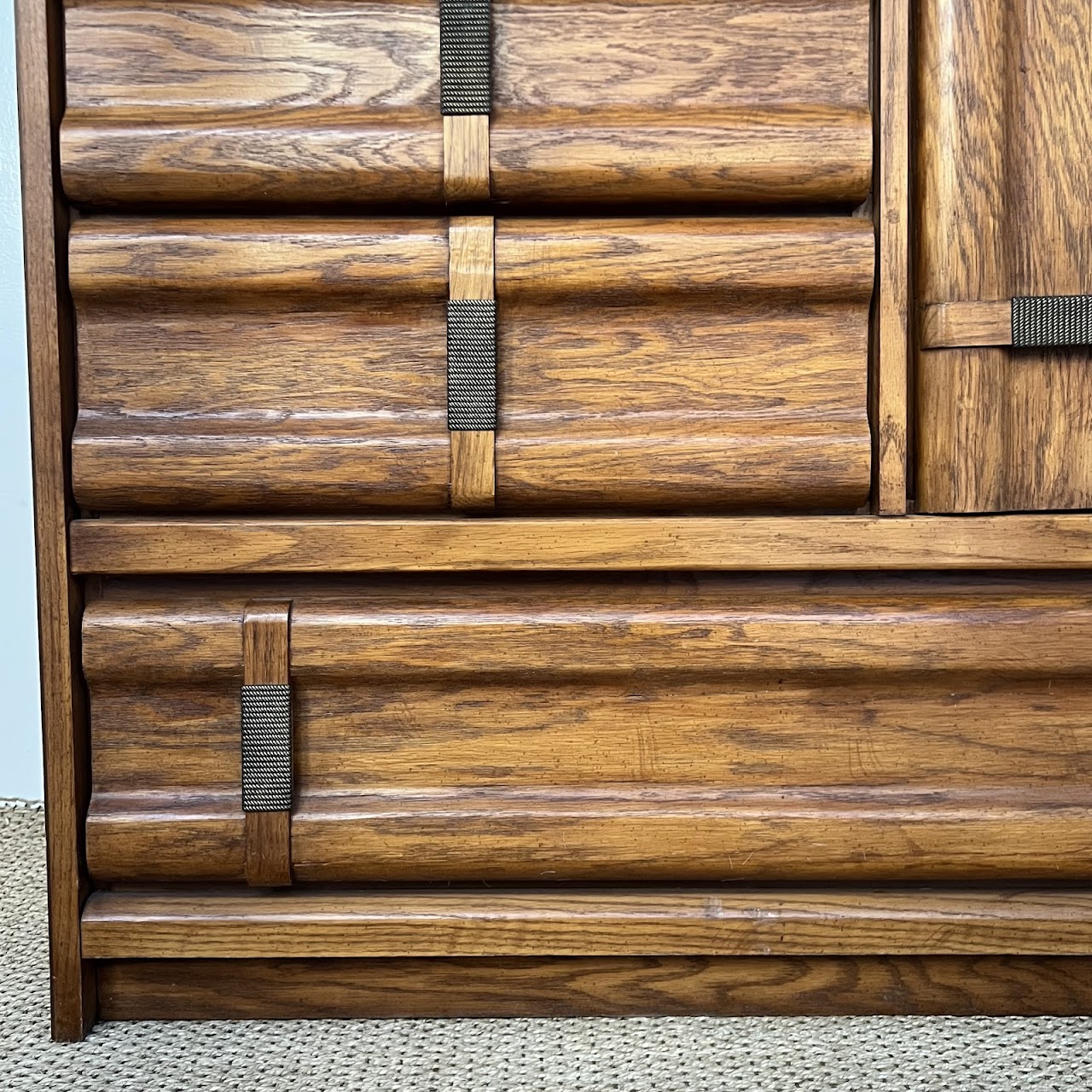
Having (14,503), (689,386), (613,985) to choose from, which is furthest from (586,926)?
(14,503)

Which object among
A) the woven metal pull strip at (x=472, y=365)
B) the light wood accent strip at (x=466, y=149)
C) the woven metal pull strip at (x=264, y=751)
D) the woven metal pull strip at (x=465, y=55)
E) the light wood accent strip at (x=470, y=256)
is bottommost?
the woven metal pull strip at (x=264, y=751)

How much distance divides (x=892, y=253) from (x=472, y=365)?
345mm

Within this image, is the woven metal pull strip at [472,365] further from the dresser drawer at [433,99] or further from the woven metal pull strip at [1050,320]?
the woven metal pull strip at [1050,320]

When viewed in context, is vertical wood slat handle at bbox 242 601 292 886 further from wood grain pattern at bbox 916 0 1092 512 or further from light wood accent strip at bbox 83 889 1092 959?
wood grain pattern at bbox 916 0 1092 512

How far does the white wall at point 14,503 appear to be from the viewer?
127 centimetres

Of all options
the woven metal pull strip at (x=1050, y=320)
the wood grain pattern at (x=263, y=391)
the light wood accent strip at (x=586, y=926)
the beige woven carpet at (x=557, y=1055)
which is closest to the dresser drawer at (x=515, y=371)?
the wood grain pattern at (x=263, y=391)

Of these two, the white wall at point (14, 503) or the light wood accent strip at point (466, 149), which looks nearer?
the light wood accent strip at point (466, 149)

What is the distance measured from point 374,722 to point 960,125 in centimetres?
66

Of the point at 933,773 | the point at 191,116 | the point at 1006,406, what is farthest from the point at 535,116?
the point at 933,773

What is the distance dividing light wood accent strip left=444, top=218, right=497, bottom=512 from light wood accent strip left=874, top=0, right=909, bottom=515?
310mm

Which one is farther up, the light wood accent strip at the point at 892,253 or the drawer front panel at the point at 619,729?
the light wood accent strip at the point at 892,253

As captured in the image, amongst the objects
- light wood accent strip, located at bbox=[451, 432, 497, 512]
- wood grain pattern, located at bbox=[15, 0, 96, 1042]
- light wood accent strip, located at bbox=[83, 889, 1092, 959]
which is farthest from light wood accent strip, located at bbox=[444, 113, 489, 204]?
light wood accent strip, located at bbox=[83, 889, 1092, 959]

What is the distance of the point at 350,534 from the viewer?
87 cm

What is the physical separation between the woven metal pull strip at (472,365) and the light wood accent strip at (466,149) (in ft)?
0.31
